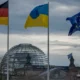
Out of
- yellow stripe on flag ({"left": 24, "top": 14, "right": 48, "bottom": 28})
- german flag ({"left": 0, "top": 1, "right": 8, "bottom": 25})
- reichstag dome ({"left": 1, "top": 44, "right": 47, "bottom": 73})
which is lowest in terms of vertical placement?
reichstag dome ({"left": 1, "top": 44, "right": 47, "bottom": 73})

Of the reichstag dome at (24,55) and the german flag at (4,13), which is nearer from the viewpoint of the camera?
the german flag at (4,13)

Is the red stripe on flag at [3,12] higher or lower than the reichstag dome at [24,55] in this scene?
higher

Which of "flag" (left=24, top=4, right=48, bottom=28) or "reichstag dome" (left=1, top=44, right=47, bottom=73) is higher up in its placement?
"flag" (left=24, top=4, right=48, bottom=28)

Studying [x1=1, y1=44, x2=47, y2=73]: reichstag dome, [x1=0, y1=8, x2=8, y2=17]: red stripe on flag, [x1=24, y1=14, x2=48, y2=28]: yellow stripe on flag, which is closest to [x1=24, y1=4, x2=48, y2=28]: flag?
[x1=24, y1=14, x2=48, y2=28]: yellow stripe on flag

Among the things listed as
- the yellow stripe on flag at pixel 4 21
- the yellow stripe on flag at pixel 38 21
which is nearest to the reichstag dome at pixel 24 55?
the yellow stripe on flag at pixel 4 21

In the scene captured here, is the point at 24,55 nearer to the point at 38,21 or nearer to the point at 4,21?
the point at 4,21

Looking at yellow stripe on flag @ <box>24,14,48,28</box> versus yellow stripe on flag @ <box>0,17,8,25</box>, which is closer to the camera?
yellow stripe on flag @ <box>24,14,48,28</box>

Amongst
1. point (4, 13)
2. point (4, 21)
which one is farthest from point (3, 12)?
point (4, 21)

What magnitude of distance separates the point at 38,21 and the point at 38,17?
329mm

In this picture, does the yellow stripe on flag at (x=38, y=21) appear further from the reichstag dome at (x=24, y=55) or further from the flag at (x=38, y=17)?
the reichstag dome at (x=24, y=55)

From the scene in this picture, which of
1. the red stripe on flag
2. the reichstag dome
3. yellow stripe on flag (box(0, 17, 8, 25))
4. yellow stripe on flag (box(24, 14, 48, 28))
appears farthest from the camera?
the reichstag dome

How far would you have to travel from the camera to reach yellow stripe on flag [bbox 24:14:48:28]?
106 feet

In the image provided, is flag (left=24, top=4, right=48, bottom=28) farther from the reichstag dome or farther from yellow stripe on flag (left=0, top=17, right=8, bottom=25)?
the reichstag dome

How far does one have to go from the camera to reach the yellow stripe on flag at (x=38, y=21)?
3246 centimetres
